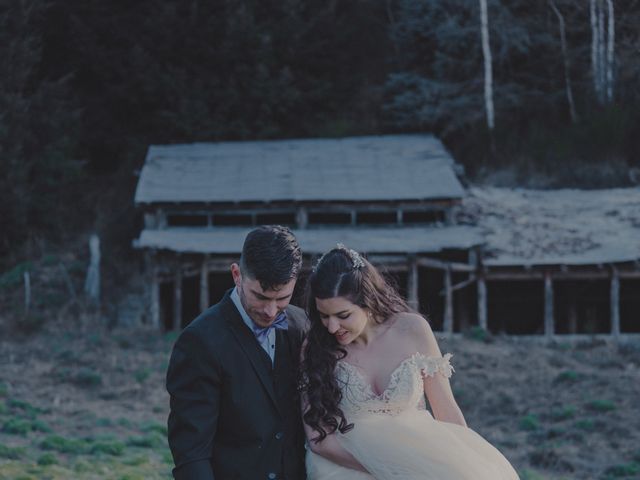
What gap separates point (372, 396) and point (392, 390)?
0.11 metres

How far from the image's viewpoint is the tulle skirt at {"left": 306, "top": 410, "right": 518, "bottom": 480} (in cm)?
501

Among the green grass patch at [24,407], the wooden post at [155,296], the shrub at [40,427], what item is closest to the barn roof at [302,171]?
the wooden post at [155,296]

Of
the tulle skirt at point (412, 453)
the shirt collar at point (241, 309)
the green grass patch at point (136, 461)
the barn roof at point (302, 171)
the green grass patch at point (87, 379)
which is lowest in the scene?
the green grass patch at point (87, 379)

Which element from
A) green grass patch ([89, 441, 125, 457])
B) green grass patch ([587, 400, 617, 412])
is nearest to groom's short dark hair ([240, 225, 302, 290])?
green grass patch ([89, 441, 125, 457])

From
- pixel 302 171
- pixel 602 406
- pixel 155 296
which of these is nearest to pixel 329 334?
pixel 602 406

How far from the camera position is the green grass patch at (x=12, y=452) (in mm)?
12516

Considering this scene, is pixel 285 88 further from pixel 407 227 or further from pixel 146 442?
pixel 146 442

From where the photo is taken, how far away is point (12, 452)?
12.7 metres

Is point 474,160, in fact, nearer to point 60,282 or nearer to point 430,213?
point 430,213

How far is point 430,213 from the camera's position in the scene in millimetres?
29281

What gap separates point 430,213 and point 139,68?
1170 cm

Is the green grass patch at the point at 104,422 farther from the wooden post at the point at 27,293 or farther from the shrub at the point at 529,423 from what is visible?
the wooden post at the point at 27,293

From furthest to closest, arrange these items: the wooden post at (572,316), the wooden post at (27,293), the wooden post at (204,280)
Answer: the wooden post at (572,316), the wooden post at (27,293), the wooden post at (204,280)

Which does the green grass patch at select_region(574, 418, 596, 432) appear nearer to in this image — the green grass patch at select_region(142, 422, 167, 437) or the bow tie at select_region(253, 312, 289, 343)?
the green grass patch at select_region(142, 422, 167, 437)
